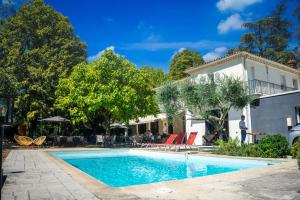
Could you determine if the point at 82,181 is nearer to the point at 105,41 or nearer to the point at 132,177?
the point at 132,177

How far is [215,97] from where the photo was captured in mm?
16656

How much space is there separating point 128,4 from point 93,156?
13.2m

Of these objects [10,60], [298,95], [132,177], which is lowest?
[132,177]

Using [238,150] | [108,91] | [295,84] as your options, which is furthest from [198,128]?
[238,150]

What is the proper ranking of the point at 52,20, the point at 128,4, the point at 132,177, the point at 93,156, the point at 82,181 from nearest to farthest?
the point at 82,181 → the point at 132,177 → the point at 93,156 → the point at 128,4 → the point at 52,20

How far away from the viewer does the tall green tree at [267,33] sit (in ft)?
137

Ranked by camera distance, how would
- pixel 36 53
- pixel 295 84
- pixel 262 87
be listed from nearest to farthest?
pixel 262 87 → pixel 295 84 → pixel 36 53

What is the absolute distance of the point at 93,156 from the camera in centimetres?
1827

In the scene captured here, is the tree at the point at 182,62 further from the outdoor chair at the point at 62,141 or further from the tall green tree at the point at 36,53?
the outdoor chair at the point at 62,141

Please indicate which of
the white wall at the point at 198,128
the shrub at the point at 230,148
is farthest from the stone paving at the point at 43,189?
the white wall at the point at 198,128

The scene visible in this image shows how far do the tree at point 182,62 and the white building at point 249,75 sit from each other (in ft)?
71.8

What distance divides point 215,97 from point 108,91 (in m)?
9.85

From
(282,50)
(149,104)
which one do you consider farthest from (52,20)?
(282,50)

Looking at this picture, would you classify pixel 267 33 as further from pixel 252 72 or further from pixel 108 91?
pixel 108 91
